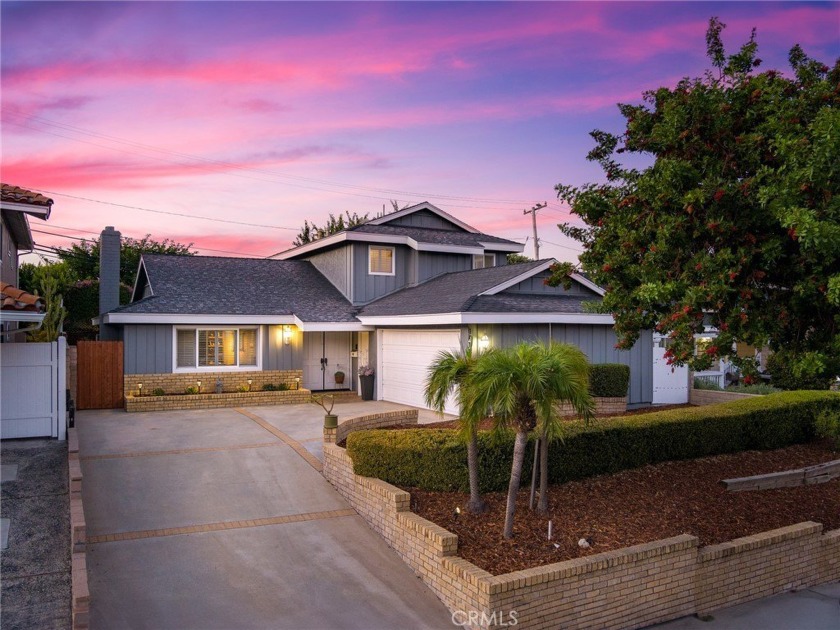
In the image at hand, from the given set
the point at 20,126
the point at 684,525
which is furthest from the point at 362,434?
the point at 20,126

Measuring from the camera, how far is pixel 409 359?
Answer: 62.4ft

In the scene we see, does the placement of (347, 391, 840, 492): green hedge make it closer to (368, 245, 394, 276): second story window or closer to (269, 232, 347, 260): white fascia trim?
(368, 245, 394, 276): second story window

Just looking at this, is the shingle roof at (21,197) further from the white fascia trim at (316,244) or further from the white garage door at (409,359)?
the white fascia trim at (316,244)

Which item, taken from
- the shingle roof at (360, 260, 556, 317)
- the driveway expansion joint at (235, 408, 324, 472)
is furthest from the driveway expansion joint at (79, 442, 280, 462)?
the shingle roof at (360, 260, 556, 317)

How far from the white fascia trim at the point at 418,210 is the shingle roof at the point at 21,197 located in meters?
12.3

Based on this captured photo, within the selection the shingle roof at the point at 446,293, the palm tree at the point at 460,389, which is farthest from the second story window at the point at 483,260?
the palm tree at the point at 460,389

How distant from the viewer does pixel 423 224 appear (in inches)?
997

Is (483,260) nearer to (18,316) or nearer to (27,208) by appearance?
(27,208)

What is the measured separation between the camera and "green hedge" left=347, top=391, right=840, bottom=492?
9617 mm

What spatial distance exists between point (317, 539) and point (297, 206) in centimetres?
3670

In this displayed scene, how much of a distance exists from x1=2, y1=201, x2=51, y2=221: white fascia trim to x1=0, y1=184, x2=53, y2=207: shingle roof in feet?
0.21

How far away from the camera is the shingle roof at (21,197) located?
13086 mm

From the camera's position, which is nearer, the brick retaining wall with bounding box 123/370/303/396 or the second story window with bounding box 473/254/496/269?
the brick retaining wall with bounding box 123/370/303/396

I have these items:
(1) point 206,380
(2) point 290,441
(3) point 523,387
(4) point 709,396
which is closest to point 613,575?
(3) point 523,387
